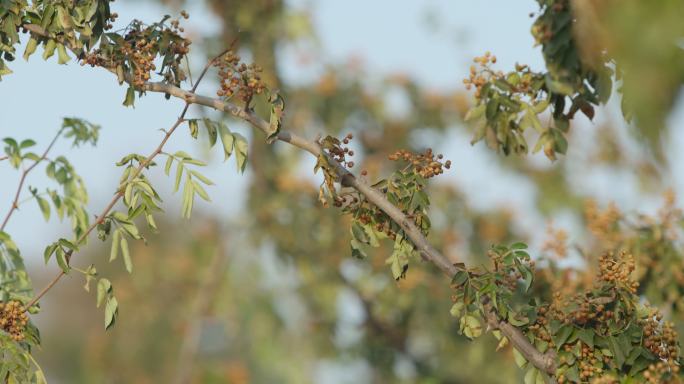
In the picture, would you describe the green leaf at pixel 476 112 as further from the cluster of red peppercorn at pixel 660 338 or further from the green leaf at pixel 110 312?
the green leaf at pixel 110 312

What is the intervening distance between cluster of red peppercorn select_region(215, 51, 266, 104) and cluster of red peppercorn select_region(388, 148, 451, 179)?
419 millimetres

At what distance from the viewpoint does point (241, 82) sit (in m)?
3.08

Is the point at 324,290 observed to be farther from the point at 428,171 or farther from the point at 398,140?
the point at 428,171

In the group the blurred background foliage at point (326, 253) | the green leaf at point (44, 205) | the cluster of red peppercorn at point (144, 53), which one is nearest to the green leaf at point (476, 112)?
the cluster of red peppercorn at point (144, 53)

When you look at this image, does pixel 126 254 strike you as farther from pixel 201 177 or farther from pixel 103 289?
pixel 201 177

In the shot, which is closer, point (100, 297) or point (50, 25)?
point (100, 297)

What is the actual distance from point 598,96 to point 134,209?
135 cm

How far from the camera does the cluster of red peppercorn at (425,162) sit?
3.05 metres

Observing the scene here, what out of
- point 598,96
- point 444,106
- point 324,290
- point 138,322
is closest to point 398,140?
point 444,106

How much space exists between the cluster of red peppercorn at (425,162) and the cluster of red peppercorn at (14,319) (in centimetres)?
109

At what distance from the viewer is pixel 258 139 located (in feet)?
29.6

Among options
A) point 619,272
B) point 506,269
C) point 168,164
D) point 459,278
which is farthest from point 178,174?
point 619,272

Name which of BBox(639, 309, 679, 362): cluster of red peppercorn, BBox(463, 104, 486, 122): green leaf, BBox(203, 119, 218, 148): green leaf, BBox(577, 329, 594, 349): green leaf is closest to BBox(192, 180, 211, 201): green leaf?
BBox(203, 119, 218, 148): green leaf

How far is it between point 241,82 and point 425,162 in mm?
560
